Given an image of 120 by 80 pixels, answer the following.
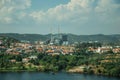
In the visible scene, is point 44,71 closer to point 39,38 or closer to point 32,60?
point 32,60

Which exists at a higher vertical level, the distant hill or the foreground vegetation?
the distant hill

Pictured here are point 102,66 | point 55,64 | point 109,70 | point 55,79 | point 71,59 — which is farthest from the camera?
point 71,59

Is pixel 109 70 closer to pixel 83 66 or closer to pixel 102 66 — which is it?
pixel 102 66

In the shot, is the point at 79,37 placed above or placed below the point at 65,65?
above

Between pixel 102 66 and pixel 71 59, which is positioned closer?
pixel 102 66

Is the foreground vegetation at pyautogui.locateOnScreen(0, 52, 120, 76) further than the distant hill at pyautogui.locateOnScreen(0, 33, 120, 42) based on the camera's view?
No

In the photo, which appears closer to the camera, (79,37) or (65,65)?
(65,65)

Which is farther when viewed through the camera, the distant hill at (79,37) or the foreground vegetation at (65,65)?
the distant hill at (79,37)

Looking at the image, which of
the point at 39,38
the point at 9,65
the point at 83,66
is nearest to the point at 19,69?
the point at 9,65

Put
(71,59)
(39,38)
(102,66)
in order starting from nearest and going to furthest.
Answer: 1. (102,66)
2. (71,59)
3. (39,38)

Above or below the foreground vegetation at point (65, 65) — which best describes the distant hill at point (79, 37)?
above
